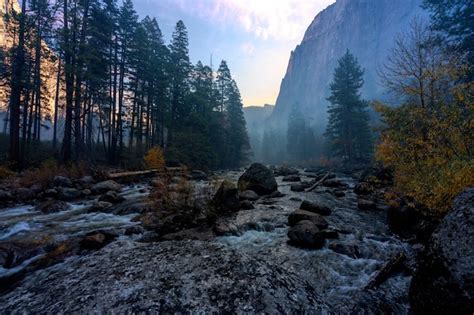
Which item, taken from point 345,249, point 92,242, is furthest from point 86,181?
point 345,249

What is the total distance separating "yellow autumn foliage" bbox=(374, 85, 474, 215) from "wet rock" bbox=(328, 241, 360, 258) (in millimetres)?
2085

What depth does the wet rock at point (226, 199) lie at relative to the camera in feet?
29.4

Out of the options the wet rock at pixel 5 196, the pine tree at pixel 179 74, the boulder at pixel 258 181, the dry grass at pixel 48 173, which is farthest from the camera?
the pine tree at pixel 179 74

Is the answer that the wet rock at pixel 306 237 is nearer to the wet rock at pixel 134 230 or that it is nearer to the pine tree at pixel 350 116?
the wet rock at pixel 134 230

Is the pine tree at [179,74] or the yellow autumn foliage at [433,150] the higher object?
the pine tree at [179,74]

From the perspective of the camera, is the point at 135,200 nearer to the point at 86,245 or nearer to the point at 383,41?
the point at 86,245

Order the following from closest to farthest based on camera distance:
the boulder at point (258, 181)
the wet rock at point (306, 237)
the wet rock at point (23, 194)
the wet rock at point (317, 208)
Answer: the wet rock at point (306, 237), the wet rock at point (317, 208), the wet rock at point (23, 194), the boulder at point (258, 181)

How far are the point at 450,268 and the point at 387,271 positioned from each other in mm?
2115

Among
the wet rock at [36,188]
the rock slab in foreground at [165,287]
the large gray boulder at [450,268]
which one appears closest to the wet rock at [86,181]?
the wet rock at [36,188]

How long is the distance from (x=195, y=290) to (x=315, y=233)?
3969 mm

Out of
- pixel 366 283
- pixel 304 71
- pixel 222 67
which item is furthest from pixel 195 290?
pixel 304 71

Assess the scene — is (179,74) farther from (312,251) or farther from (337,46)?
(337,46)

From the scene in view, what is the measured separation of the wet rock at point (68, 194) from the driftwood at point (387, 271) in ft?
41.3

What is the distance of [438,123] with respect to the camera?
597 cm
